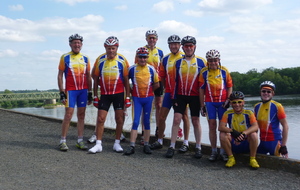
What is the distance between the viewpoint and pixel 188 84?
618 cm

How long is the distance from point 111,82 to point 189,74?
1507 mm

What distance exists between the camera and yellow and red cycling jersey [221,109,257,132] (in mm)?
5398

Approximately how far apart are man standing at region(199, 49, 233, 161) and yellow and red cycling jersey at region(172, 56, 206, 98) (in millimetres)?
233

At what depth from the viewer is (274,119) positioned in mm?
5375

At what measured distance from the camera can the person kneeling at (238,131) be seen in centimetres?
523

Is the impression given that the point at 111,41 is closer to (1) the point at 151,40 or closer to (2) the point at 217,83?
(1) the point at 151,40

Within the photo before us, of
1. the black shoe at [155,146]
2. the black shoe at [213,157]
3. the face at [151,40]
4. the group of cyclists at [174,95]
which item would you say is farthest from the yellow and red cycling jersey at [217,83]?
the face at [151,40]

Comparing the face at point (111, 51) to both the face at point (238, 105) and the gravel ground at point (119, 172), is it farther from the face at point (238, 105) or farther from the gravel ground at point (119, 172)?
the face at point (238, 105)

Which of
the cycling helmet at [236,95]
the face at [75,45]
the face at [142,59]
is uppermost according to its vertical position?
the face at [75,45]

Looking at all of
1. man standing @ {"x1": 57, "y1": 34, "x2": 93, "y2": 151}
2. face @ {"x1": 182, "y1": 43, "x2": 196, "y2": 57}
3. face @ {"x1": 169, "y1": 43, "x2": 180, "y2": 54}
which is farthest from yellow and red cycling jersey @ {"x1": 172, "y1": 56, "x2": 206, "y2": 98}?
man standing @ {"x1": 57, "y1": 34, "x2": 93, "y2": 151}

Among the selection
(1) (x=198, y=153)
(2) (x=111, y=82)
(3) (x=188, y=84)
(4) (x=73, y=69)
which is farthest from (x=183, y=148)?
(4) (x=73, y=69)

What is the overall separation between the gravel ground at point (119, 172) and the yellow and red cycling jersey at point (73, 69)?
4.31 feet

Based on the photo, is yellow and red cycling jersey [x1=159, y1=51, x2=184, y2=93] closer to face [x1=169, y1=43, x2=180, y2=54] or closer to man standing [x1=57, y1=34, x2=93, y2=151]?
face [x1=169, y1=43, x2=180, y2=54]

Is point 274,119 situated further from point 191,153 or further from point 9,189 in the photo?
point 9,189
